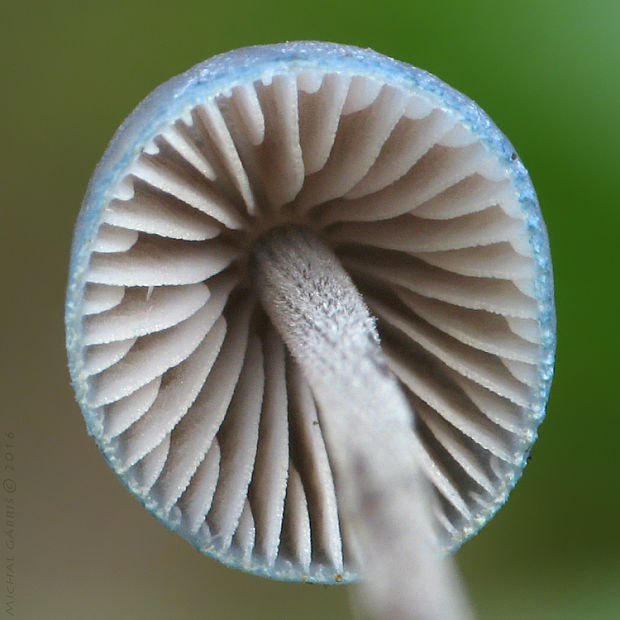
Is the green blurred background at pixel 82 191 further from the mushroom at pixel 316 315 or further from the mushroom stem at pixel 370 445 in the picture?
the mushroom stem at pixel 370 445

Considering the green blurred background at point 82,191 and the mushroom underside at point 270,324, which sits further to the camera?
the green blurred background at point 82,191

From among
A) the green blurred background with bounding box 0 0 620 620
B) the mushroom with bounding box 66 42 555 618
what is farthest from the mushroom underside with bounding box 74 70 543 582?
the green blurred background with bounding box 0 0 620 620

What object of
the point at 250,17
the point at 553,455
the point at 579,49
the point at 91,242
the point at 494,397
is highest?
the point at 250,17

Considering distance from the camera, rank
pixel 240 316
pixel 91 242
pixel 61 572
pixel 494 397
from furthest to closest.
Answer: pixel 61 572, pixel 240 316, pixel 494 397, pixel 91 242

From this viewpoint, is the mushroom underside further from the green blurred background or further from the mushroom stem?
the green blurred background

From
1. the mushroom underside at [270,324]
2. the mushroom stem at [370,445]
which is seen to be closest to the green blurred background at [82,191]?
the mushroom underside at [270,324]

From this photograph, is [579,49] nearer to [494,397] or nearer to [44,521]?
[494,397]

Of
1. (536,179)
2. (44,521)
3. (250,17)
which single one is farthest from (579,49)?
(44,521)
